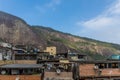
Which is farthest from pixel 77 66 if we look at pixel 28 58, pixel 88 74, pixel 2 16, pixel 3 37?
pixel 2 16

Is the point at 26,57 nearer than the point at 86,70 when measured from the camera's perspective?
No

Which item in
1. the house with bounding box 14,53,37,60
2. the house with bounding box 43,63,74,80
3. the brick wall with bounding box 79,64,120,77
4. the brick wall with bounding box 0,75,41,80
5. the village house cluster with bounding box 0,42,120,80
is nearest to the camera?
the brick wall with bounding box 0,75,41,80

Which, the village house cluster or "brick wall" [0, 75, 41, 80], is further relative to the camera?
the village house cluster

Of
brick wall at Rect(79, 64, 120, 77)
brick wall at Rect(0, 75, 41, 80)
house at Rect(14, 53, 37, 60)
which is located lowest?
brick wall at Rect(0, 75, 41, 80)

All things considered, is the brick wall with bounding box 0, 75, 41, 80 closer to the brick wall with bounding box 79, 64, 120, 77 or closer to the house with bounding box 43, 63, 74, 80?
the house with bounding box 43, 63, 74, 80

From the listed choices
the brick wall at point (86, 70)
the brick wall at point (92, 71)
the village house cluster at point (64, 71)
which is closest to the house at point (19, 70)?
the village house cluster at point (64, 71)

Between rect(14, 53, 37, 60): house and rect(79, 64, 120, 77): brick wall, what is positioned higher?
rect(14, 53, 37, 60): house

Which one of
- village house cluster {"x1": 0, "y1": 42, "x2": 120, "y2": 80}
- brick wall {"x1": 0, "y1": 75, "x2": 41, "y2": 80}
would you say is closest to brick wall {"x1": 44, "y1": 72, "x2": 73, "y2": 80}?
village house cluster {"x1": 0, "y1": 42, "x2": 120, "y2": 80}

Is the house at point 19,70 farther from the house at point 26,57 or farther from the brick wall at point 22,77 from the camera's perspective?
the house at point 26,57

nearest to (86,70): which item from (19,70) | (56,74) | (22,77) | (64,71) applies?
(64,71)

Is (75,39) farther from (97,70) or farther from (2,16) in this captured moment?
(97,70)

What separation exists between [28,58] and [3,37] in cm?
5044

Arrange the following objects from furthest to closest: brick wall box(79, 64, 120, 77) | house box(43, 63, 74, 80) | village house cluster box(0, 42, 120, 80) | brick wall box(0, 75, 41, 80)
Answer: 1. brick wall box(79, 64, 120, 77)
2. house box(43, 63, 74, 80)
3. village house cluster box(0, 42, 120, 80)
4. brick wall box(0, 75, 41, 80)

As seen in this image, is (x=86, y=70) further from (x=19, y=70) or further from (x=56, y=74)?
(x=19, y=70)
